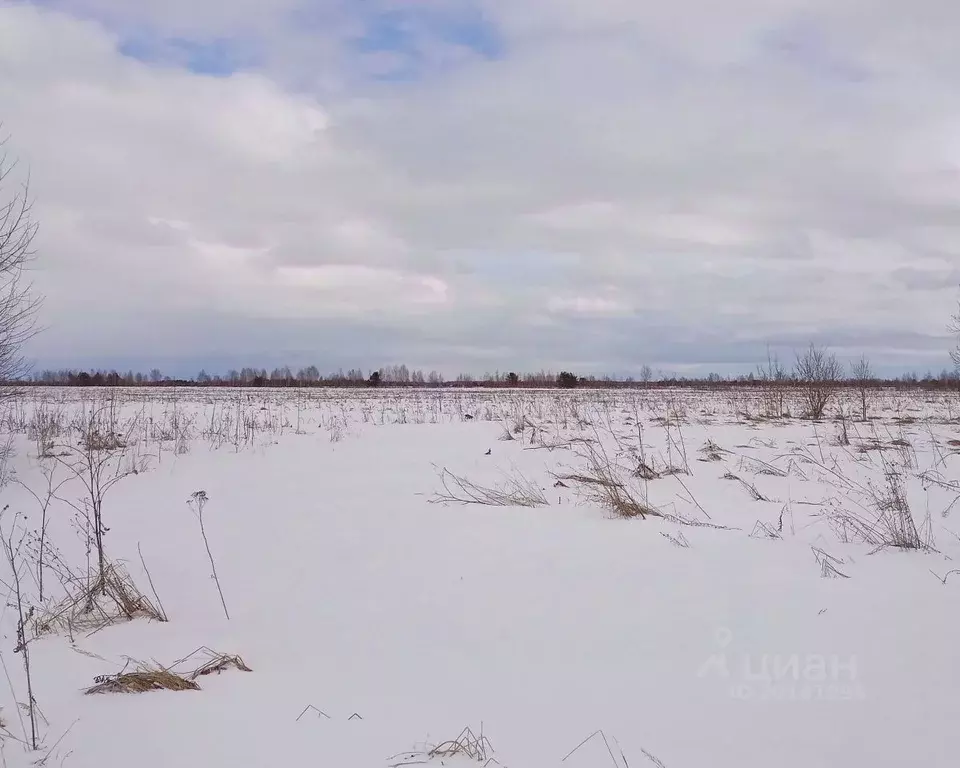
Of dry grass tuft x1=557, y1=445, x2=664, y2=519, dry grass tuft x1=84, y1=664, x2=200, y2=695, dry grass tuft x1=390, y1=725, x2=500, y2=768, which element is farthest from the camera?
dry grass tuft x1=557, y1=445, x2=664, y2=519

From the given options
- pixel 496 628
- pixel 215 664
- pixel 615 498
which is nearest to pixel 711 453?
pixel 615 498

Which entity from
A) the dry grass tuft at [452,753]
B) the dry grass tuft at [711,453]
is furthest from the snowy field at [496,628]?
the dry grass tuft at [711,453]

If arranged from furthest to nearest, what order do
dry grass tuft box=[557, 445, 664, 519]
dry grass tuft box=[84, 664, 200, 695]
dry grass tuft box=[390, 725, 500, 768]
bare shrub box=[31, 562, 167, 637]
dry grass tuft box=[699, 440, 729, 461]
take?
dry grass tuft box=[699, 440, 729, 461], dry grass tuft box=[557, 445, 664, 519], bare shrub box=[31, 562, 167, 637], dry grass tuft box=[84, 664, 200, 695], dry grass tuft box=[390, 725, 500, 768]

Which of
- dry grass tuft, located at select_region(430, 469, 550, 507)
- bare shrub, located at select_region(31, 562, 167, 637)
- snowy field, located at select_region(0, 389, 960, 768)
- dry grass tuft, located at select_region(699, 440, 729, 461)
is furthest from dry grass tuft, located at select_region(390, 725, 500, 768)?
dry grass tuft, located at select_region(699, 440, 729, 461)

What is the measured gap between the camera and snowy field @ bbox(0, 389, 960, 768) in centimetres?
243

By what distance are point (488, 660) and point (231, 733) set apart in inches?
45.6

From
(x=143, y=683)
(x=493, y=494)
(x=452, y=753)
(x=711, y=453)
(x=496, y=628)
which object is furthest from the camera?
(x=711, y=453)

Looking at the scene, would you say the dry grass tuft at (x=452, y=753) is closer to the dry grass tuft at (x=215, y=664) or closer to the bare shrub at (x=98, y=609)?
the dry grass tuft at (x=215, y=664)

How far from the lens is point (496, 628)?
349 cm

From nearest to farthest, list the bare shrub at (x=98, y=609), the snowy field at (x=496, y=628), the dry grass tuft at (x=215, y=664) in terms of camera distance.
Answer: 1. the snowy field at (x=496, y=628)
2. the dry grass tuft at (x=215, y=664)
3. the bare shrub at (x=98, y=609)

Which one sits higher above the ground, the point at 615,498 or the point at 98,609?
the point at 615,498

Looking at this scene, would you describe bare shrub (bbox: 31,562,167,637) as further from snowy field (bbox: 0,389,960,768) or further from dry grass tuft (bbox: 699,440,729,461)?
dry grass tuft (bbox: 699,440,729,461)

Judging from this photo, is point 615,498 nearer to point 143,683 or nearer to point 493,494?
point 493,494

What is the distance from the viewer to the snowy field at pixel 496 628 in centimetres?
243
